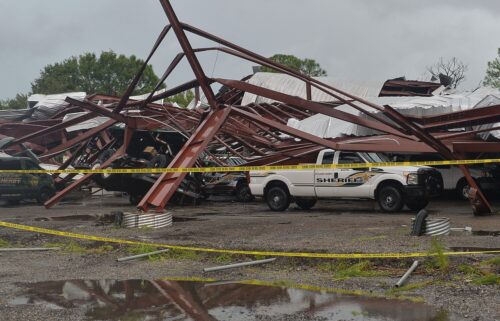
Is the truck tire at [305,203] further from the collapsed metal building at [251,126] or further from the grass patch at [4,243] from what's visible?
the grass patch at [4,243]

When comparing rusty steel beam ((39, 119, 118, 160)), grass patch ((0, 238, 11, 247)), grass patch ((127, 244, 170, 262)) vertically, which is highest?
rusty steel beam ((39, 119, 118, 160))

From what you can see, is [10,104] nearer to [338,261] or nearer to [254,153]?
[254,153]

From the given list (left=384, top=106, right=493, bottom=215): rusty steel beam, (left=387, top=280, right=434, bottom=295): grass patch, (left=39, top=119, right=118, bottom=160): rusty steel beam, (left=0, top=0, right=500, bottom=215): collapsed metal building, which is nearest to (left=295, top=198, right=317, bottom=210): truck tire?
(left=0, top=0, right=500, bottom=215): collapsed metal building

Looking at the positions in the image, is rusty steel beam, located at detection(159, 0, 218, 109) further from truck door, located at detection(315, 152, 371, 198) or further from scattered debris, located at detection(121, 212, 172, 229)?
scattered debris, located at detection(121, 212, 172, 229)

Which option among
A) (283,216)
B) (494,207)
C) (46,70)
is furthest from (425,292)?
(46,70)

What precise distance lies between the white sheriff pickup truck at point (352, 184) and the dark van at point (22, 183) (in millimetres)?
8724

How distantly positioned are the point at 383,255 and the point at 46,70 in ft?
259

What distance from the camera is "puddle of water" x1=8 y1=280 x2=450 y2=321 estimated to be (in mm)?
5953

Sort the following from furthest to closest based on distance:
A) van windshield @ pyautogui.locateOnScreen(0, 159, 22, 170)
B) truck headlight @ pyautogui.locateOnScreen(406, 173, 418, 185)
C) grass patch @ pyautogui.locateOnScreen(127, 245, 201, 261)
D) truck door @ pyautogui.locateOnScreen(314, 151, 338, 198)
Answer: van windshield @ pyautogui.locateOnScreen(0, 159, 22, 170) → truck door @ pyautogui.locateOnScreen(314, 151, 338, 198) → truck headlight @ pyautogui.locateOnScreen(406, 173, 418, 185) → grass patch @ pyautogui.locateOnScreen(127, 245, 201, 261)

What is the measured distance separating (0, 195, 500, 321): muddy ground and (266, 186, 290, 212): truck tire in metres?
2.47

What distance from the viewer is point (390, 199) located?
53.8 ft

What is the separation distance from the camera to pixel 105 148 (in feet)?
76.9

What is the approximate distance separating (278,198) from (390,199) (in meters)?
3.57

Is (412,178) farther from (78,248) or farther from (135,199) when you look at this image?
(135,199)
